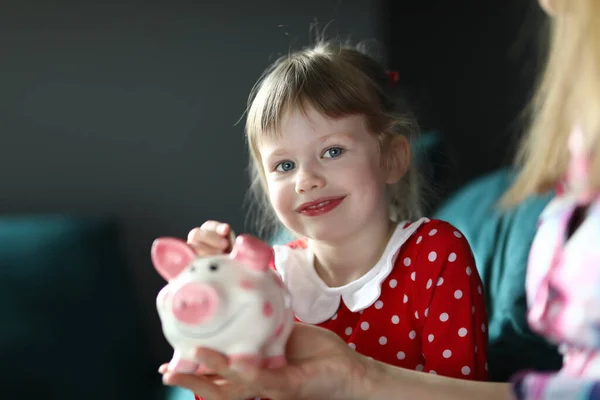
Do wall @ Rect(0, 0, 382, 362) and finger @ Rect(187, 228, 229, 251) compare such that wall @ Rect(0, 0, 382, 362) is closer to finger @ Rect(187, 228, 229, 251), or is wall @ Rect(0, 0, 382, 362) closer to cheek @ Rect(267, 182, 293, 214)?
cheek @ Rect(267, 182, 293, 214)

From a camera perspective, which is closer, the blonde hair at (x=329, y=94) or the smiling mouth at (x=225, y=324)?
the smiling mouth at (x=225, y=324)

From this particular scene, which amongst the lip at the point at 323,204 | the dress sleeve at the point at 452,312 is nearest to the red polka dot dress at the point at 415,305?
the dress sleeve at the point at 452,312

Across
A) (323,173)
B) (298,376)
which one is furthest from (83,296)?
(298,376)

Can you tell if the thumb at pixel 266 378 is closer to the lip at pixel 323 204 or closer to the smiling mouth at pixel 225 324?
the smiling mouth at pixel 225 324

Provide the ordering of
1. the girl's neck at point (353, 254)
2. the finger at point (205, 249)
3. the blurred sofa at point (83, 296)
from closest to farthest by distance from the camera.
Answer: the finger at point (205, 249), the girl's neck at point (353, 254), the blurred sofa at point (83, 296)

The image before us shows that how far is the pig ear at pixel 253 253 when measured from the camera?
32.3 inches

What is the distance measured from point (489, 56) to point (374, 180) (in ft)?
4.07

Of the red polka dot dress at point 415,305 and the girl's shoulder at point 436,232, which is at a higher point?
the girl's shoulder at point 436,232

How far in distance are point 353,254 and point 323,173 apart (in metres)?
0.16

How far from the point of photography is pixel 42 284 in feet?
5.82

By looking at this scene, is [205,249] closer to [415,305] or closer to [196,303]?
[196,303]

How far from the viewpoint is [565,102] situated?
78 cm

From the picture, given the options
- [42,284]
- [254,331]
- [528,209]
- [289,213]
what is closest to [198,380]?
[254,331]

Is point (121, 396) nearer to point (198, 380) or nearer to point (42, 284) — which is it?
point (42, 284)
